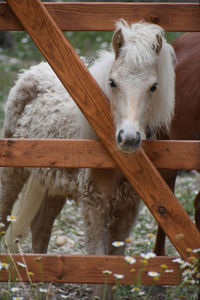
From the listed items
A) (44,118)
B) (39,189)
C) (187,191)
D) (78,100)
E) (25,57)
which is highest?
(25,57)

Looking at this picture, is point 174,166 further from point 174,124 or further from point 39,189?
point 39,189

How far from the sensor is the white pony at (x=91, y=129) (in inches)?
107

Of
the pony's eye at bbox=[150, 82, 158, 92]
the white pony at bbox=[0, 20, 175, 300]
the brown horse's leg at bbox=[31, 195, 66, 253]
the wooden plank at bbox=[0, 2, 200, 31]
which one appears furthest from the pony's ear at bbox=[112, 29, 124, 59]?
the brown horse's leg at bbox=[31, 195, 66, 253]

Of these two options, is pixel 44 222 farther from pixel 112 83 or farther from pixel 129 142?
pixel 129 142

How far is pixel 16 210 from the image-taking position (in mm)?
4285

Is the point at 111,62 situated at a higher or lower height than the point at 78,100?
higher

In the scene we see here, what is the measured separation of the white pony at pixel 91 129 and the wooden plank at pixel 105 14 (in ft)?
0.49

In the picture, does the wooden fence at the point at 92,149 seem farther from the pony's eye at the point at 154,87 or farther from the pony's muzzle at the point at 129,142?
the pony's eye at the point at 154,87

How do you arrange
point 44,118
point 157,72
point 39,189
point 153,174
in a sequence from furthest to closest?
point 39,189 < point 44,118 < point 157,72 < point 153,174

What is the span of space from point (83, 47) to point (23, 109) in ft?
23.7

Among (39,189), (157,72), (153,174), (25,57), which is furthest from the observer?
(25,57)

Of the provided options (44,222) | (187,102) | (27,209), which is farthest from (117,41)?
(44,222)

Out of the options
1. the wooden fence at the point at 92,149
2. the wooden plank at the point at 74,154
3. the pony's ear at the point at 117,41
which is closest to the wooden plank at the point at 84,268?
the wooden fence at the point at 92,149

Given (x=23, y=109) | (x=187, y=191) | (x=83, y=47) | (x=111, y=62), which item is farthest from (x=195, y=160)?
(x=83, y=47)
